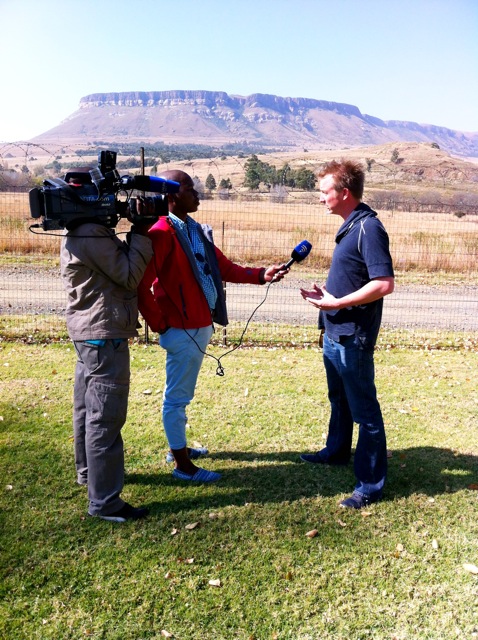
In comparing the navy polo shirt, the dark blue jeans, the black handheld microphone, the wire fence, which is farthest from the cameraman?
the wire fence

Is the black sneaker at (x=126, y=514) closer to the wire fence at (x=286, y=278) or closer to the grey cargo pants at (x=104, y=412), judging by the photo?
the grey cargo pants at (x=104, y=412)

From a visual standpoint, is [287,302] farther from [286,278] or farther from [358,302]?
[358,302]

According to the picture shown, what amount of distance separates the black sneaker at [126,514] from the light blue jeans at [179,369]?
572 mm

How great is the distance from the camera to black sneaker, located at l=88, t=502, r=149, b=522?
12.6 ft

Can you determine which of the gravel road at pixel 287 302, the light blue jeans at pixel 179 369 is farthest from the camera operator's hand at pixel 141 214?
the gravel road at pixel 287 302

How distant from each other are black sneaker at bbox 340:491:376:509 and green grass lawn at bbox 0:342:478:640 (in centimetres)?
6

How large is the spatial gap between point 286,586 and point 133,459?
1.94 m

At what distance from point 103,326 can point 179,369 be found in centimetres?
85

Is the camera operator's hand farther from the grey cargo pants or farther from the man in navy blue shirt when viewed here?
the man in navy blue shirt

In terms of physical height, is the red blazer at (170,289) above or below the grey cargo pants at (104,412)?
above

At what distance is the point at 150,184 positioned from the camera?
3.61 meters

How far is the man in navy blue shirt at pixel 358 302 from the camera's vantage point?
3.66 m

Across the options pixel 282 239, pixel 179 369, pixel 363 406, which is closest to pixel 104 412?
pixel 179 369

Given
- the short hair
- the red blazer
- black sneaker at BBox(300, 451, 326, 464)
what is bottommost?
black sneaker at BBox(300, 451, 326, 464)
